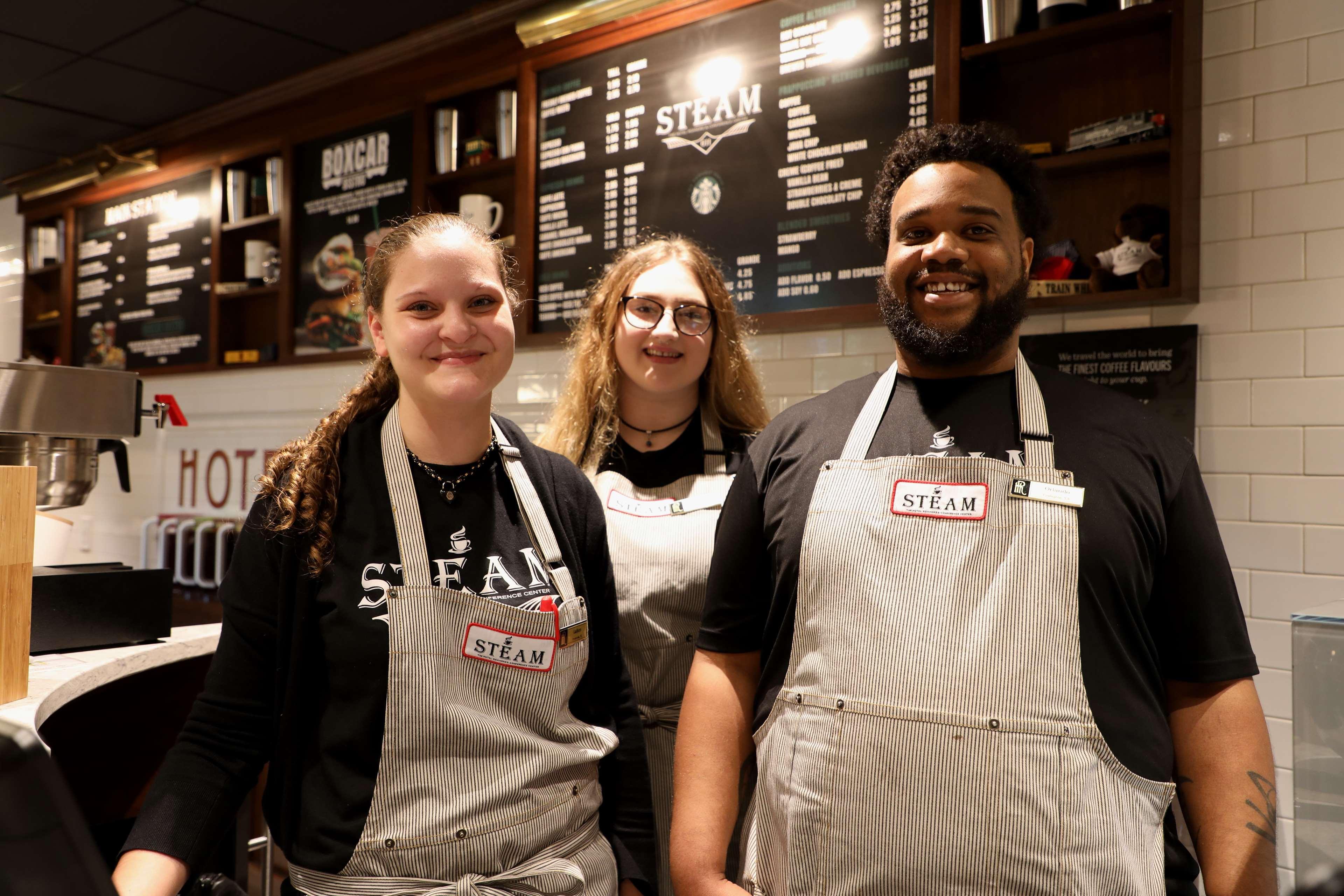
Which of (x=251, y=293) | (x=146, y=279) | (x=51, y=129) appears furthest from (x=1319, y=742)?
(x=51, y=129)

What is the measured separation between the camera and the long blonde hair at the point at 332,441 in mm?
1278

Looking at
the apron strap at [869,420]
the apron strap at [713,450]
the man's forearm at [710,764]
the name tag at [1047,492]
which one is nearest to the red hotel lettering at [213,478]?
the apron strap at [713,450]

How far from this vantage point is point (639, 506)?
6.18 ft

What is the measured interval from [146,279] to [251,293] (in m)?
0.81

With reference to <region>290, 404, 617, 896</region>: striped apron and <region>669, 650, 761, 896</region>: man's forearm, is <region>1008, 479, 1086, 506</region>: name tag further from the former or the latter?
<region>290, 404, 617, 896</region>: striped apron

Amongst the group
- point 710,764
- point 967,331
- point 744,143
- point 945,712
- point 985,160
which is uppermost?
point 744,143

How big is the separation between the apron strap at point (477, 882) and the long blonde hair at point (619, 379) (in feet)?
2.80

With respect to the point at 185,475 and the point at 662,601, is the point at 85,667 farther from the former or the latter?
the point at 185,475

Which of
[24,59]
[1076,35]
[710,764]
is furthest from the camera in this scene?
[24,59]

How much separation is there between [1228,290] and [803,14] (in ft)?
4.50

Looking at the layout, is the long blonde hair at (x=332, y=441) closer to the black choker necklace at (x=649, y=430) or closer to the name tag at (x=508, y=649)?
the name tag at (x=508, y=649)

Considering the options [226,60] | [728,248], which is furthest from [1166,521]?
[226,60]

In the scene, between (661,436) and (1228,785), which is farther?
(661,436)

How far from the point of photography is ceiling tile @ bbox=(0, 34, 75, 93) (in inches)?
140
